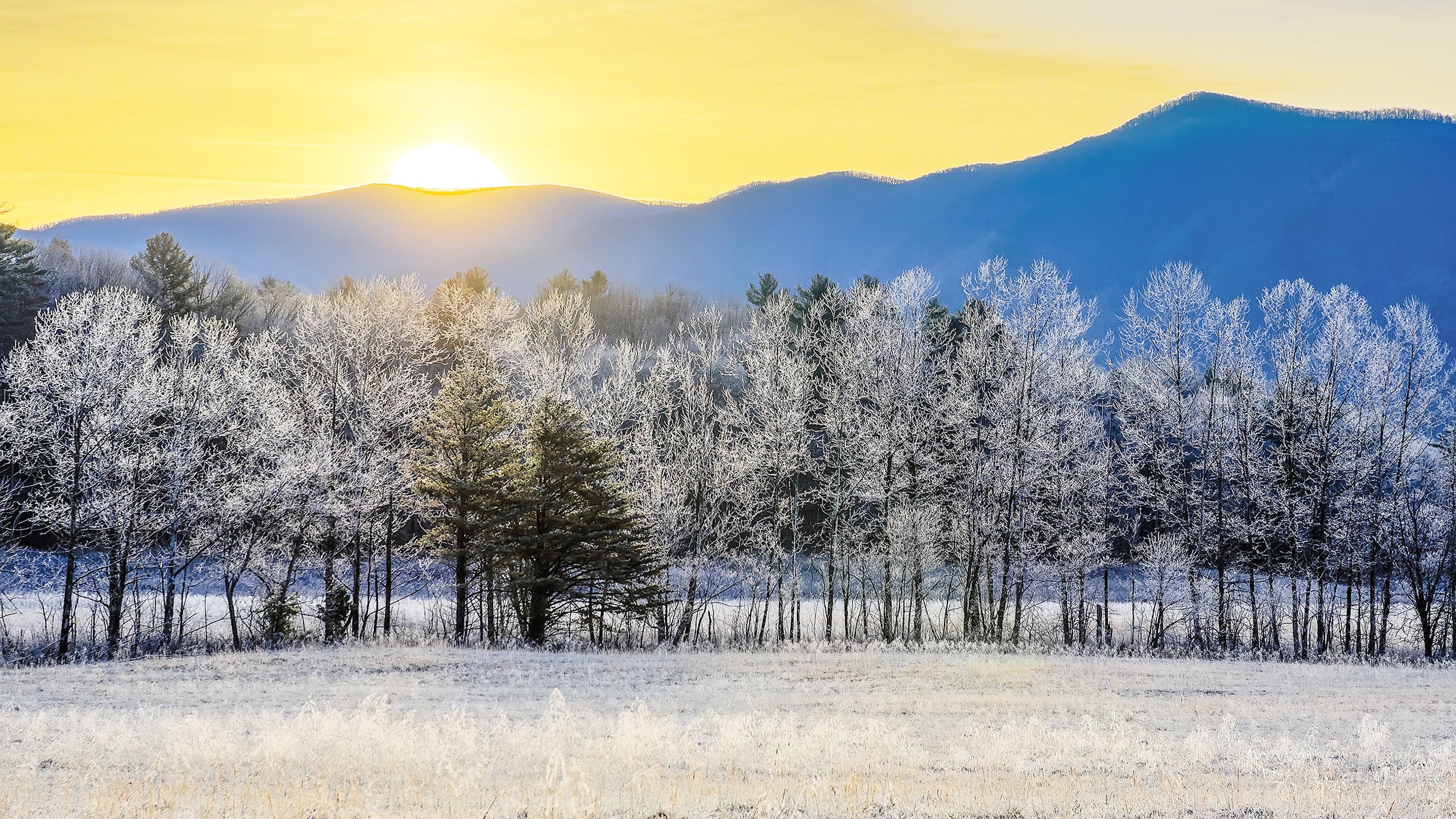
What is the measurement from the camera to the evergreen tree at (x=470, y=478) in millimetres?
32719

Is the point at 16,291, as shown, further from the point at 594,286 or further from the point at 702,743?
the point at 702,743

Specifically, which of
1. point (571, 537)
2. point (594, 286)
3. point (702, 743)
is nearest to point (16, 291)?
point (571, 537)

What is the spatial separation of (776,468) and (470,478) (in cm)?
1090

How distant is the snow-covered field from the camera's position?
34.5 ft

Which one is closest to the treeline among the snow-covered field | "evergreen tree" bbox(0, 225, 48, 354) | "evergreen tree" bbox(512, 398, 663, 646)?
"evergreen tree" bbox(512, 398, 663, 646)

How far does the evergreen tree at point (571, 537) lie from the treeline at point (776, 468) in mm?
103

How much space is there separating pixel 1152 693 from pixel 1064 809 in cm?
1237

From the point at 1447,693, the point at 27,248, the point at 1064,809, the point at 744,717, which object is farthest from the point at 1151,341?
the point at 27,248

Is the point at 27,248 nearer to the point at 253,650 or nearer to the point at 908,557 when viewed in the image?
the point at 253,650

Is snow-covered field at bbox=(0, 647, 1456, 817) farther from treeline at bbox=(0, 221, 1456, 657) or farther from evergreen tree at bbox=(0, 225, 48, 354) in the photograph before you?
evergreen tree at bbox=(0, 225, 48, 354)

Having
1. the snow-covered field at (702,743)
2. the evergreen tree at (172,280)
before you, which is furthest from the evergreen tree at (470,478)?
the evergreen tree at (172,280)

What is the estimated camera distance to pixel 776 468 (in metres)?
37.7

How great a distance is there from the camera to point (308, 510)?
34875 mm

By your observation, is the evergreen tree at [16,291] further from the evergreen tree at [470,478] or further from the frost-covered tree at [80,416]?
the evergreen tree at [470,478]
